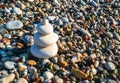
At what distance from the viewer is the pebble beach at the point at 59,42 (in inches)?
163

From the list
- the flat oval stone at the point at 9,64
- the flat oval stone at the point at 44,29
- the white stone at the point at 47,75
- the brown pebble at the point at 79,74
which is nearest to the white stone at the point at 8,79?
the flat oval stone at the point at 9,64

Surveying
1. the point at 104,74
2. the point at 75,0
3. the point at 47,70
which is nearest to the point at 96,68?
the point at 104,74

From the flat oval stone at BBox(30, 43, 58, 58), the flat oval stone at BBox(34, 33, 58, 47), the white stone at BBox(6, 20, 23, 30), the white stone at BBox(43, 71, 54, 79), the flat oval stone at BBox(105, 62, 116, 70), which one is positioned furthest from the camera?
the white stone at BBox(6, 20, 23, 30)

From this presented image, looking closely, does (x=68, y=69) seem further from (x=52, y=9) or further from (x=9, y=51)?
(x=52, y=9)

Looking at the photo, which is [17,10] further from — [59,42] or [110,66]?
[110,66]

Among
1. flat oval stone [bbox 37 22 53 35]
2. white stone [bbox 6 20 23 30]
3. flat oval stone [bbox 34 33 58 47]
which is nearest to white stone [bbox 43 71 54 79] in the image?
flat oval stone [bbox 34 33 58 47]

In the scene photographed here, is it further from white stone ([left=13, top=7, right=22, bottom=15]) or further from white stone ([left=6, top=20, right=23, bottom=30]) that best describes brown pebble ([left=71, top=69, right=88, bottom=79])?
white stone ([left=13, top=7, right=22, bottom=15])

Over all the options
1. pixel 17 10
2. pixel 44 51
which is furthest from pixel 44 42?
pixel 17 10

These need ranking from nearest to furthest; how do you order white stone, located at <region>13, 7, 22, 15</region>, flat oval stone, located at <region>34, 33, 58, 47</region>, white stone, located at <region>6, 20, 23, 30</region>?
1. flat oval stone, located at <region>34, 33, 58, 47</region>
2. white stone, located at <region>6, 20, 23, 30</region>
3. white stone, located at <region>13, 7, 22, 15</region>

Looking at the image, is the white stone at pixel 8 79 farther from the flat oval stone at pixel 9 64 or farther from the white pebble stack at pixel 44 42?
the white pebble stack at pixel 44 42

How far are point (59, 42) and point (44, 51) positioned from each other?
1.62 ft

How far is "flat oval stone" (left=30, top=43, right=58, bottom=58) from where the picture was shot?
4270 mm

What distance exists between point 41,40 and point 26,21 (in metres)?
1.10

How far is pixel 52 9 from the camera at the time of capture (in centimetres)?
564
